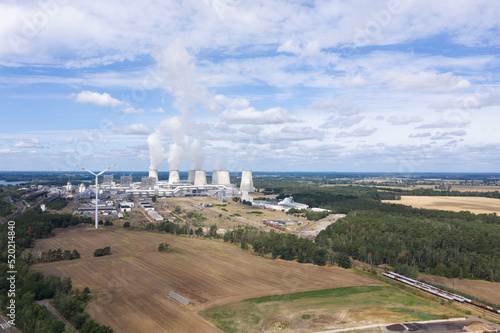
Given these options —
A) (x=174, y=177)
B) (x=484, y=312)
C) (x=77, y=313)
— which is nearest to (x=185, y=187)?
(x=174, y=177)

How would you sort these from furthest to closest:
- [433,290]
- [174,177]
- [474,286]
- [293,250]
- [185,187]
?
[174,177], [185,187], [293,250], [474,286], [433,290]

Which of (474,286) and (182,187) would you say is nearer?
(474,286)

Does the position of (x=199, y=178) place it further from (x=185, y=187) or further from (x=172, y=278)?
(x=172, y=278)

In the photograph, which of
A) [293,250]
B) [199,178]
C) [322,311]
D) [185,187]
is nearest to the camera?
[322,311]

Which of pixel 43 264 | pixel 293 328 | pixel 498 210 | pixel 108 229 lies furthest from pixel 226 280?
pixel 498 210

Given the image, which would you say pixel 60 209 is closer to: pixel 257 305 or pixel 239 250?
pixel 239 250

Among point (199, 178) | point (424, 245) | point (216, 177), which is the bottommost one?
point (424, 245)

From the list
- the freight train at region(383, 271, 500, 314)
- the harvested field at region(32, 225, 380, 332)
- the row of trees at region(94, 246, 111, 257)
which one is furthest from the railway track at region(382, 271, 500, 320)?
the row of trees at region(94, 246, 111, 257)

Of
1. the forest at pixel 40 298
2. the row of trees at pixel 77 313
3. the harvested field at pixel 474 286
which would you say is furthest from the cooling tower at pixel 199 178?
the row of trees at pixel 77 313
